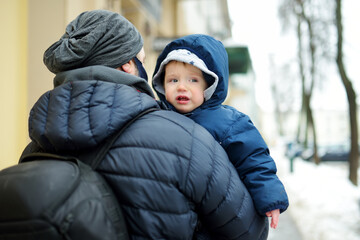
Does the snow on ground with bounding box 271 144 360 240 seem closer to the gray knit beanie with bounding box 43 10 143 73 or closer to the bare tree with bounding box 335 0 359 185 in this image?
the bare tree with bounding box 335 0 359 185

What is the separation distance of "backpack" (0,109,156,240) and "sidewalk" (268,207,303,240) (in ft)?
17.2

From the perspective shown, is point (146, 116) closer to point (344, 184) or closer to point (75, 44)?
point (75, 44)

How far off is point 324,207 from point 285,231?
2800 mm

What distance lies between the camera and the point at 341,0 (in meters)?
10.3

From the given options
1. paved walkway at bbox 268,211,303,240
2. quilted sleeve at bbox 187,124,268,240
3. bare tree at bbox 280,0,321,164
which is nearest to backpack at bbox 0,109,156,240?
quilted sleeve at bbox 187,124,268,240

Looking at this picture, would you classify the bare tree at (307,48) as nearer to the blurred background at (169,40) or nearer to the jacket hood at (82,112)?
the blurred background at (169,40)

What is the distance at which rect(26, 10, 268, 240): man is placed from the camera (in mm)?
1135

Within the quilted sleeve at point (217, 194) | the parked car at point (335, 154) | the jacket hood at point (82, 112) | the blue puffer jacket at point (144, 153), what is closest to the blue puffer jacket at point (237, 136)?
the quilted sleeve at point (217, 194)

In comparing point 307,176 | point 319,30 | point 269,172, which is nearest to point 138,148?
point 269,172

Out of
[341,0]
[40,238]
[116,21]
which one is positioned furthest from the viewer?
[341,0]

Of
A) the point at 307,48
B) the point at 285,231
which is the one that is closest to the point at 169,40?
the point at 285,231

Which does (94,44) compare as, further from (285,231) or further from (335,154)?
(335,154)

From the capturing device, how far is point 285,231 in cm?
620

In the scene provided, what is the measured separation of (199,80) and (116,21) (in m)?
0.56
